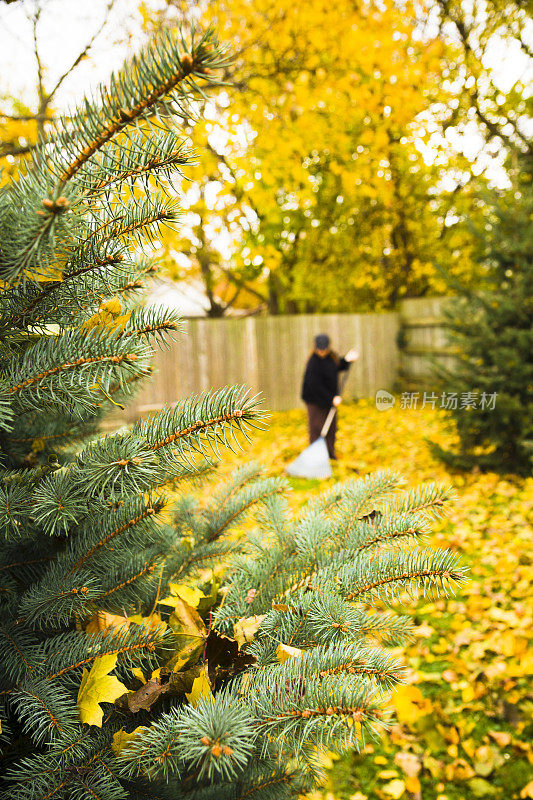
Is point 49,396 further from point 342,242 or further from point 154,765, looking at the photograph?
point 342,242

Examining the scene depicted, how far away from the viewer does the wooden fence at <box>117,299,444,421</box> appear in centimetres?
952

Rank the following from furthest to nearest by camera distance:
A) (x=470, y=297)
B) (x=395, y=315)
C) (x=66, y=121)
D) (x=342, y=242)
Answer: (x=342, y=242), (x=395, y=315), (x=470, y=297), (x=66, y=121)

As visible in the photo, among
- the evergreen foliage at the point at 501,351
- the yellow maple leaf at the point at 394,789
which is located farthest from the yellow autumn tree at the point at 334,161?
the yellow maple leaf at the point at 394,789

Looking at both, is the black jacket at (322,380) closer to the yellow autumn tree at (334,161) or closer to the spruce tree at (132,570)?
the yellow autumn tree at (334,161)

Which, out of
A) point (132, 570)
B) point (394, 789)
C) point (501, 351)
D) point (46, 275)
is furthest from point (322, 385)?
point (46, 275)

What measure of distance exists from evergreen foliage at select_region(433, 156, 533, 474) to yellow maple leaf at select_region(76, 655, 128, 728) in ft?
15.9

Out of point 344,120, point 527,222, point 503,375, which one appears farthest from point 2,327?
point 344,120

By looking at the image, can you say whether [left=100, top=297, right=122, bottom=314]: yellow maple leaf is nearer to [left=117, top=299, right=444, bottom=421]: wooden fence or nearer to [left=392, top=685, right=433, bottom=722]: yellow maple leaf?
[left=392, top=685, right=433, bottom=722]: yellow maple leaf

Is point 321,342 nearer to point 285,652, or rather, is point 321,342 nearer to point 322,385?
point 322,385

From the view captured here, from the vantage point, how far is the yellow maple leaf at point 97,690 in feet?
2.21

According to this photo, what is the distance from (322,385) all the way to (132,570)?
610 cm

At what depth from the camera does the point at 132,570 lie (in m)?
0.84

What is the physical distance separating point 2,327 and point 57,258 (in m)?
0.13

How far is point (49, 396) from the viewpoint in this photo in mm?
621
